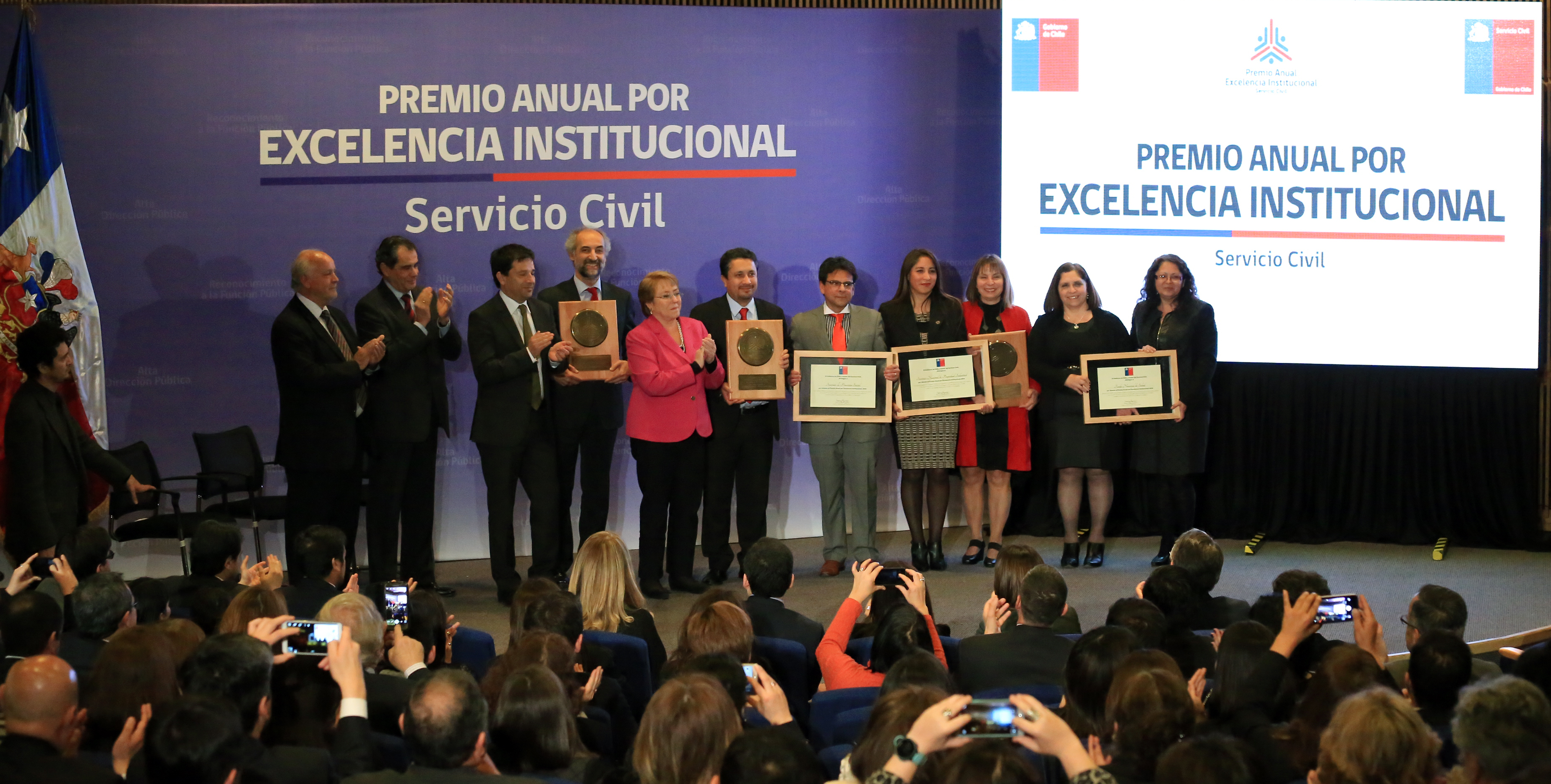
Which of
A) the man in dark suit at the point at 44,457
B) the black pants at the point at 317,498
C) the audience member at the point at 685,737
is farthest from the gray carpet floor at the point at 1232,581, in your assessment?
the audience member at the point at 685,737

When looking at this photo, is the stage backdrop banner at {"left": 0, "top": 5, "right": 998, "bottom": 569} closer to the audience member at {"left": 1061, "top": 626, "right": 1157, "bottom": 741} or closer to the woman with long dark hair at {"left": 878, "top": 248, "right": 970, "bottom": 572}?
the woman with long dark hair at {"left": 878, "top": 248, "right": 970, "bottom": 572}

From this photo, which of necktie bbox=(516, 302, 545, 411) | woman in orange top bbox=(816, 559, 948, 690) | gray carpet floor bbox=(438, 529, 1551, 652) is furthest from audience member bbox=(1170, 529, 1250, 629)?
necktie bbox=(516, 302, 545, 411)

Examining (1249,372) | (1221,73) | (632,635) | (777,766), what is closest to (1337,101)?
(1221,73)

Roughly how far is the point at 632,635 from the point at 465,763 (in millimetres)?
1400

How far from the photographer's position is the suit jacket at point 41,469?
5258 mm

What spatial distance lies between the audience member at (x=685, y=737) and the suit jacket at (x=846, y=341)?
170 inches

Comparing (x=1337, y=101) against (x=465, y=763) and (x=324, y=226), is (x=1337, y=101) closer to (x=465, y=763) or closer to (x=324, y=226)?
(x=324, y=226)

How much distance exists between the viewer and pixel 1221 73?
7.27 metres

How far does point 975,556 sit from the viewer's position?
706cm

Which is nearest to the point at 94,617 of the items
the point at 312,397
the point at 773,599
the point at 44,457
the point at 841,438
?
the point at 773,599

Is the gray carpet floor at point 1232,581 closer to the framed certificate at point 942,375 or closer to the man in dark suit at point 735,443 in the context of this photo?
the man in dark suit at point 735,443

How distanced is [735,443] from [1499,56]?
438cm

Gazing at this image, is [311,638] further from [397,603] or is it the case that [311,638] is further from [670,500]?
[670,500]

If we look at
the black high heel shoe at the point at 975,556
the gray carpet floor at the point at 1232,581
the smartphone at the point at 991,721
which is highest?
the smartphone at the point at 991,721
